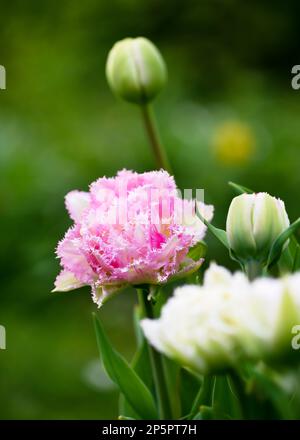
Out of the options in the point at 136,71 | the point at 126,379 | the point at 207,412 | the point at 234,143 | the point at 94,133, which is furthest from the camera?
the point at 94,133

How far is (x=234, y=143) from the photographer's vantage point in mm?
1617

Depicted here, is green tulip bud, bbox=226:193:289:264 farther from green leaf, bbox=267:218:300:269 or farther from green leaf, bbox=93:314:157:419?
green leaf, bbox=93:314:157:419

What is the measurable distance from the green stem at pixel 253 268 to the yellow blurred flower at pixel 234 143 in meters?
1.11

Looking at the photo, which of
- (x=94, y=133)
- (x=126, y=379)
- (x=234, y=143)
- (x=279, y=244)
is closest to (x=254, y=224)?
(x=279, y=244)

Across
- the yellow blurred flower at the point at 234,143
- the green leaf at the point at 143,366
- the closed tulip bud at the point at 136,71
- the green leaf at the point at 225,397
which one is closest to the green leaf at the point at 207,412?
the green leaf at the point at 225,397

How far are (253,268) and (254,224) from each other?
0.08ft

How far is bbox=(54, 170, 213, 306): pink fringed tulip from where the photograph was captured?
1.55ft

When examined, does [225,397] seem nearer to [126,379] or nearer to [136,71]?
[126,379]

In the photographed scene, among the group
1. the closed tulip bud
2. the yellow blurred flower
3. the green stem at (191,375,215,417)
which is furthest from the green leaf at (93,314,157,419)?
the yellow blurred flower

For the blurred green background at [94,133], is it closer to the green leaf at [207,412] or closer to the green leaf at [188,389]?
the green leaf at [188,389]

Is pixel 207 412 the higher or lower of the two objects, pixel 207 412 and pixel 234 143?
→ the lower

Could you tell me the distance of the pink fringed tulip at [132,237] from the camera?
1.55ft

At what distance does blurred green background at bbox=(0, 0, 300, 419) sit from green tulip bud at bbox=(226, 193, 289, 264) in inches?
31.3
